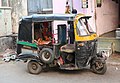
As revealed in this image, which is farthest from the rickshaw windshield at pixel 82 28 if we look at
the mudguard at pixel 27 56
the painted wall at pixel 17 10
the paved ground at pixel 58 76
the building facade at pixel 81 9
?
the painted wall at pixel 17 10

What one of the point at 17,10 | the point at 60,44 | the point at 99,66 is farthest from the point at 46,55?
the point at 17,10

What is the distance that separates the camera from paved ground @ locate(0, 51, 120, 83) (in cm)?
788

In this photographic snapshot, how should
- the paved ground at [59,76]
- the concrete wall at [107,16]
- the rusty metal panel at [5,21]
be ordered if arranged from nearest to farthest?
1. the paved ground at [59,76]
2. the concrete wall at [107,16]
3. the rusty metal panel at [5,21]

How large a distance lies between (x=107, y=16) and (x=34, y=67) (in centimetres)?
633

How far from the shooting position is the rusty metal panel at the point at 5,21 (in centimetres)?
1267

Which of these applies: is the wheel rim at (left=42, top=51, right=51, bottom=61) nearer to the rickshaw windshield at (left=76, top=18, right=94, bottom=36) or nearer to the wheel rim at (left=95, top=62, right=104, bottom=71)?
the rickshaw windshield at (left=76, top=18, right=94, bottom=36)

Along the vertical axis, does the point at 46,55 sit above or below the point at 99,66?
above

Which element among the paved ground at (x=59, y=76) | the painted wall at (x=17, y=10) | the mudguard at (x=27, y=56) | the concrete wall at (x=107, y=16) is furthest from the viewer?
the painted wall at (x=17, y=10)

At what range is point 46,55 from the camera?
841cm

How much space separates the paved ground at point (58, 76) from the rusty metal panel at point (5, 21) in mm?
3565

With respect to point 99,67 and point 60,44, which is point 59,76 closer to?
point 60,44

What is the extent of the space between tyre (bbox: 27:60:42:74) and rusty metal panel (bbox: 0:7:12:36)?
4481mm

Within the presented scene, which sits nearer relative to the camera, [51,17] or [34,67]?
[51,17]

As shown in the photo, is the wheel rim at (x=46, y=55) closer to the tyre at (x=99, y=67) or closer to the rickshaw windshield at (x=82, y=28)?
the rickshaw windshield at (x=82, y=28)
